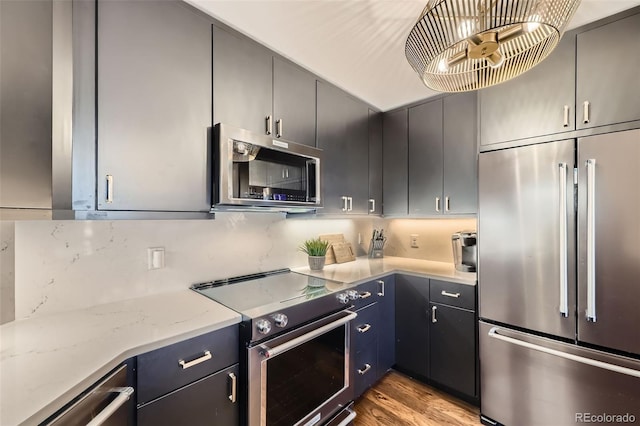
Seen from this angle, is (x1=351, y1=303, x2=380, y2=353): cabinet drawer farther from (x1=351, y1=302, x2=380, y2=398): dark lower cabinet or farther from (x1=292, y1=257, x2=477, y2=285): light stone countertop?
(x1=292, y1=257, x2=477, y2=285): light stone countertop

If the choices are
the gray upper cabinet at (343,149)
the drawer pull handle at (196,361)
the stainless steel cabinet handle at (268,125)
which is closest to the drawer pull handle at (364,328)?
the gray upper cabinet at (343,149)

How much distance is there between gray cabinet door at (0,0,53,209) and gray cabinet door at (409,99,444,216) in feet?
7.69

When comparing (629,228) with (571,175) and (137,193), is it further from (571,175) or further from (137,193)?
(137,193)

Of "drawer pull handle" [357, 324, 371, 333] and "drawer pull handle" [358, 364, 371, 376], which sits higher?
"drawer pull handle" [357, 324, 371, 333]

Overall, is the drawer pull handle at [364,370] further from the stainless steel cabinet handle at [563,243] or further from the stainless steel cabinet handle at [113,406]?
the stainless steel cabinet handle at [113,406]

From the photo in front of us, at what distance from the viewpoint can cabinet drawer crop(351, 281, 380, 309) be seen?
1924 mm

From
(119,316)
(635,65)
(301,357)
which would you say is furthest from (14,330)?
(635,65)

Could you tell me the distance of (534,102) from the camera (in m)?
1.67

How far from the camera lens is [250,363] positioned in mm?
1240

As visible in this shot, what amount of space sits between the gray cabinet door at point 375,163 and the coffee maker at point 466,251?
0.73 metres

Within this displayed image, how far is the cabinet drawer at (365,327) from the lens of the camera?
191cm

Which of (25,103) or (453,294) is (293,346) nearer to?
(453,294)

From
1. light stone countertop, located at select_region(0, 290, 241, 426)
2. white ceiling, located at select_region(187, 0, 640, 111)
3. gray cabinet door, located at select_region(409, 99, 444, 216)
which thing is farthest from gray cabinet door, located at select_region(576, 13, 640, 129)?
light stone countertop, located at select_region(0, 290, 241, 426)

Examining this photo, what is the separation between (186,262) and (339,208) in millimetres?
1163
